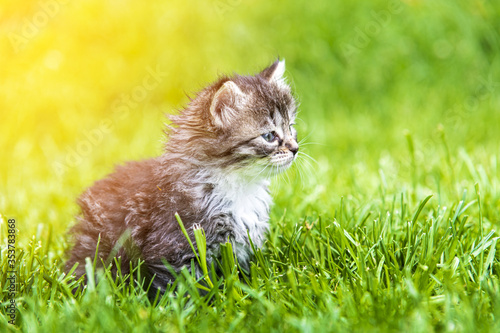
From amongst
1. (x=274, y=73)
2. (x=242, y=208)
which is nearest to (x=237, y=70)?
(x=274, y=73)

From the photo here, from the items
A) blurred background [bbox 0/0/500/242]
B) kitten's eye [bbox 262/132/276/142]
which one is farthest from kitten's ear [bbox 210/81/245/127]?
blurred background [bbox 0/0/500/242]

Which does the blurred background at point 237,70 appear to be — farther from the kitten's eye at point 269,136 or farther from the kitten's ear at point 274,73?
the kitten's eye at point 269,136

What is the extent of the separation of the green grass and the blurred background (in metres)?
0.02

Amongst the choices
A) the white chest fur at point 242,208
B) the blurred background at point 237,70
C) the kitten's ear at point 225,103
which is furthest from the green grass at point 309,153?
the kitten's ear at point 225,103

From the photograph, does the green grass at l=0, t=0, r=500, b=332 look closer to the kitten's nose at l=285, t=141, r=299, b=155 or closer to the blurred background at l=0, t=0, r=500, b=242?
the blurred background at l=0, t=0, r=500, b=242

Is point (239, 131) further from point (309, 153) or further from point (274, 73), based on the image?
point (309, 153)

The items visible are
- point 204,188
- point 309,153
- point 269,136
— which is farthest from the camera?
point 309,153

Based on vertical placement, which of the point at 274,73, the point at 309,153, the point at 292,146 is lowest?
the point at 309,153

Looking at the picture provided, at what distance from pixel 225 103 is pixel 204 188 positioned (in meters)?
0.47

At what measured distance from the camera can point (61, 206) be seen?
187 inches

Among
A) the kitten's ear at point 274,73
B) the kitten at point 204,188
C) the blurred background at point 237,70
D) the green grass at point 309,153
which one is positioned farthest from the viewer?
the blurred background at point 237,70

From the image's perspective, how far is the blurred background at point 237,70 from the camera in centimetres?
600

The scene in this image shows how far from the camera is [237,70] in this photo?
23.1 ft

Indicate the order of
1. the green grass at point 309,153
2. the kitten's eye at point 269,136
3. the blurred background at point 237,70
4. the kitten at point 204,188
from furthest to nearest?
the blurred background at point 237,70 < the kitten's eye at point 269,136 < the kitten at point 204,188 < the green grass at point 309,153
